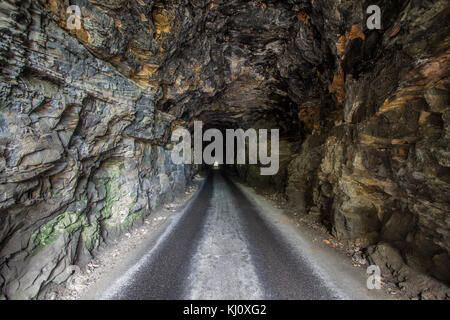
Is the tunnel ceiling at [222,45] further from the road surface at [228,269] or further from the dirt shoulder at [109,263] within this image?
the road surface at [228,269]

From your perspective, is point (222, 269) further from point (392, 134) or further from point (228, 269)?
point (392, 134)

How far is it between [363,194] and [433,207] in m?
2.06

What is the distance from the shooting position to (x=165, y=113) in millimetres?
10633

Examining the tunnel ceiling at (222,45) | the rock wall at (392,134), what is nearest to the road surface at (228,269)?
the rock wall at (392,134)

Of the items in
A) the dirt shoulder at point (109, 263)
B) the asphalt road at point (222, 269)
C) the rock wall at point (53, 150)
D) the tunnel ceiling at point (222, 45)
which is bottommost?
the dirt shoulder at point (109, 263)

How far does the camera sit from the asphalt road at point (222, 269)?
390 centimetres

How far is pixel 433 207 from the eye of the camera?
154 inches

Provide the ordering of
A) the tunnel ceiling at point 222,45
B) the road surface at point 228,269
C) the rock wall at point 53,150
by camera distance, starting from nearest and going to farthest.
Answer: the rock wall at point 53,150 < the road surface at point 228,269 < the tunnel ceiling at point 222,45

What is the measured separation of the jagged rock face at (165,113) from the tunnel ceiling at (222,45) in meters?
0.06

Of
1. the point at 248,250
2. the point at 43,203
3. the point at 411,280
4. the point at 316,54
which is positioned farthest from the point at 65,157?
the point at 316,54

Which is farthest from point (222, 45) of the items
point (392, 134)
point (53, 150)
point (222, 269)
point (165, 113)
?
point (222, 269)

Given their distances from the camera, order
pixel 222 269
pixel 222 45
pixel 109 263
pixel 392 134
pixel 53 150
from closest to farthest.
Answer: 1. pixel 53 150
2. pixel 222 269
3. pixel 392 134
4. pixel 109 263
5. pixel 222 45

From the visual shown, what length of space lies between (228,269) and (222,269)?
0.54 ft
